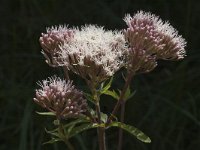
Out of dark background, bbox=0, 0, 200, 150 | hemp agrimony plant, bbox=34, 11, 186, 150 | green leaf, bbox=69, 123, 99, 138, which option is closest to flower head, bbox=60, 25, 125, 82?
hemp agrimony plant, bbox=34, 11, 186, 150

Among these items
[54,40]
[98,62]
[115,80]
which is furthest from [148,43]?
[115,80]

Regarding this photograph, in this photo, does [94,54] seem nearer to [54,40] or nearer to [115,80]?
[54,40]

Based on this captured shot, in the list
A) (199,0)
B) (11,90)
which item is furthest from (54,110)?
(199,0)

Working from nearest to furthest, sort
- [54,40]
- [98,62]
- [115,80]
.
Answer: [98,62], [54,40], [115,80]

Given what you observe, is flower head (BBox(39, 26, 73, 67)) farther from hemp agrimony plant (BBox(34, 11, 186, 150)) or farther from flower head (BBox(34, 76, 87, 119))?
flower head (BBox(34, 76, 87, 119))

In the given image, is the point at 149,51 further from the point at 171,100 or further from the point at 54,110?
the point at 171,100
